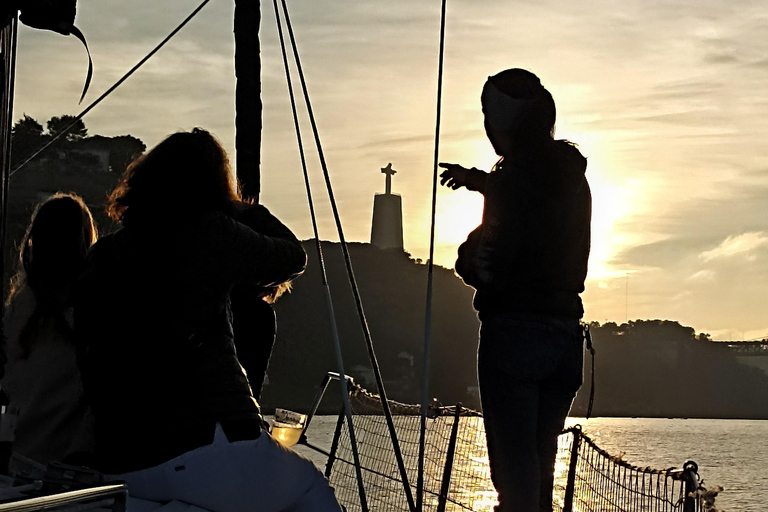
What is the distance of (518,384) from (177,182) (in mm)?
973

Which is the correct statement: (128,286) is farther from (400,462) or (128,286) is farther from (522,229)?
(400,462)

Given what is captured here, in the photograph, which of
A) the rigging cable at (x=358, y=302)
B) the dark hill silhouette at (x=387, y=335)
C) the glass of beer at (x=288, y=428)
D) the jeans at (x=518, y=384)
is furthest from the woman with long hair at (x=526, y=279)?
the dark hill silhouette at (x=387, y=335)

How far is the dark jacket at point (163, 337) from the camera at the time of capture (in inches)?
89.3

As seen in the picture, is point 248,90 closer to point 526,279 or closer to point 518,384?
point 526,279

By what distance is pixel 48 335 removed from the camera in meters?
3.20

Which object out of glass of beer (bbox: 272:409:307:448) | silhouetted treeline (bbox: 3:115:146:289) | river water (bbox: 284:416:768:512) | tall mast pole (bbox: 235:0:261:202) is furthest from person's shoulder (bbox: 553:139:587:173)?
silhouetted treeline (bbox: 3:115:146:289)

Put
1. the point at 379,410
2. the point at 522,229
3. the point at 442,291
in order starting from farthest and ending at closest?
the point at 442,291, the point at 379,410, the point at 522,229

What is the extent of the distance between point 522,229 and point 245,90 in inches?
85.3

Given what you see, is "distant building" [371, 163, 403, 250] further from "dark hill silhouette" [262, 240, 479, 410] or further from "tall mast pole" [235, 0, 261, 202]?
"tall mast pole" [235, 0, 261, 202]

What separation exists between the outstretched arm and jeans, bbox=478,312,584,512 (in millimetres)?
372

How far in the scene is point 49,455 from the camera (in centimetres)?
310

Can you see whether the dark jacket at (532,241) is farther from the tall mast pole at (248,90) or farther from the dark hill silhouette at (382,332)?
the dark hill silhouette at (382,332)

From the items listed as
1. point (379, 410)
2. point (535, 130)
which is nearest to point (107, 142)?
point (379, 410)

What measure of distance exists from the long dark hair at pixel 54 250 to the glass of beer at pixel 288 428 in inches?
29.3
